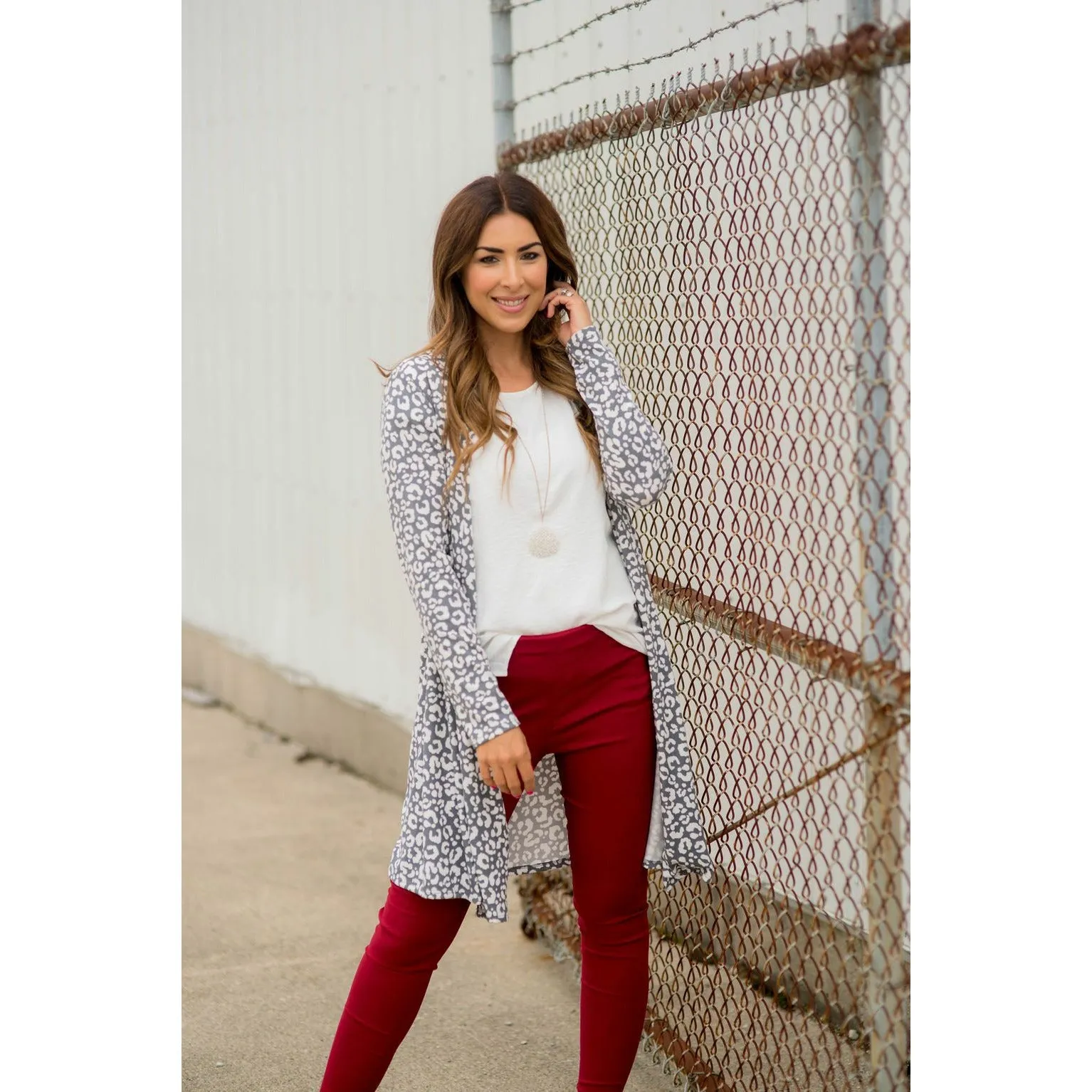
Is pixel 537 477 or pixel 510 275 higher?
pixel 510 275

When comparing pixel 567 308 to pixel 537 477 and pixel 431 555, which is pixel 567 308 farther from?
pixel 431 555

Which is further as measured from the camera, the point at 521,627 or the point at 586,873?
the point at 586,873

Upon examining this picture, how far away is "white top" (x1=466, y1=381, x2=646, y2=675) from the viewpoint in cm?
292

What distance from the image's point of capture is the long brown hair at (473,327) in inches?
115

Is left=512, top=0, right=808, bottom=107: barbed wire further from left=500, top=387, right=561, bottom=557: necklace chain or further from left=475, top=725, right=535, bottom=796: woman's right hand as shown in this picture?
left=475, top=725, right=535, bottom=796: woman's right hand

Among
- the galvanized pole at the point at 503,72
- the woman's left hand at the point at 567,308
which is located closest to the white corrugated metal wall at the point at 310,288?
the galvanized pole at the point at 503,72

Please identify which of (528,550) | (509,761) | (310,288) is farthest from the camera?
(310,288)

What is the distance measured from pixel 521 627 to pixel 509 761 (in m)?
0.25

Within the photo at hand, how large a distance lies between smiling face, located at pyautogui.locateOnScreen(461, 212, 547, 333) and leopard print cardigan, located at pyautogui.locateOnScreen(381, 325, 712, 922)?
5.1 inches

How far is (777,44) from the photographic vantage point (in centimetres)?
353

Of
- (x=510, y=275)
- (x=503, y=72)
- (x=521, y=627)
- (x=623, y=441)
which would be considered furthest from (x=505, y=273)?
(x=503, y=72)

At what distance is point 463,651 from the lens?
9.30 feet

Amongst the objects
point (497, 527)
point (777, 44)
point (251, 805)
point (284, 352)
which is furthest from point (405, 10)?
point (497, 527)

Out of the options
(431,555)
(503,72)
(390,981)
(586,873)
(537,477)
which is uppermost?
(503,72)
